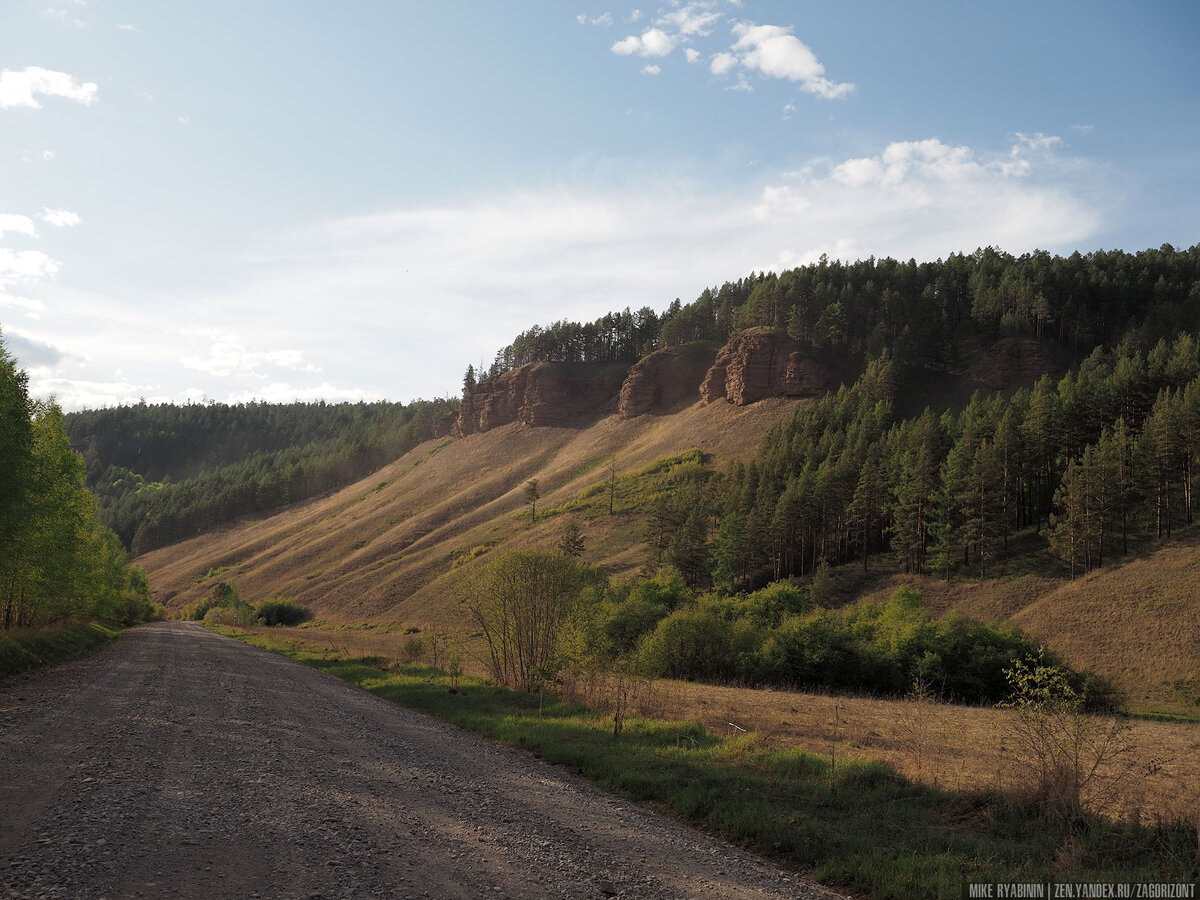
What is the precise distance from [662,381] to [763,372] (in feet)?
88.4

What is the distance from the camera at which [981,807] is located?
10797mm

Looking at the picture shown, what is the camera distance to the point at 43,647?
89.8 ft

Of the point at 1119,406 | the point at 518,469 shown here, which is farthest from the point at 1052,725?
the point at 518,469

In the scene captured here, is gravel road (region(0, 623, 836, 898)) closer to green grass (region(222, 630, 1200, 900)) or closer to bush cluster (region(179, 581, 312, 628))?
green grass (region(222, 630, 1200, 900))

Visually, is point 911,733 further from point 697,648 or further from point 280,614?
point 280,614

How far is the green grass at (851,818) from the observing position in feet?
26.9

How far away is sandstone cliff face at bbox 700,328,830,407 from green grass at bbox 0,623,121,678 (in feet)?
374

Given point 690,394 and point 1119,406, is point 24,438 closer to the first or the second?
point 1119,406

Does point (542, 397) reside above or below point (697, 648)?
above

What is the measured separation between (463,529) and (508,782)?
324 ft

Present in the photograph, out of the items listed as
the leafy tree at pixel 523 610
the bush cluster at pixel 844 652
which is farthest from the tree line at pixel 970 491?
the leafy tree at pixel 523 610

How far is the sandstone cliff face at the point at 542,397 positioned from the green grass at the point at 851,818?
464ft

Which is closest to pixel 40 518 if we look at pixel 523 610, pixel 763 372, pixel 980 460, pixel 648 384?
pixel 523 610

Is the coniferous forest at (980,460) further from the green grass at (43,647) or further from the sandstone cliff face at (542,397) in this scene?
the sandstone cliff face at (542,397)
